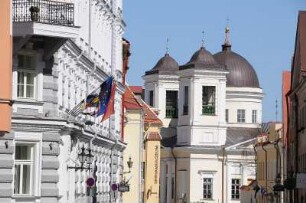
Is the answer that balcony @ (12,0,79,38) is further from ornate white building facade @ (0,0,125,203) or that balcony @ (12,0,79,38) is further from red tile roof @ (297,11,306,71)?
red tile roof @ (297,11,306,71)

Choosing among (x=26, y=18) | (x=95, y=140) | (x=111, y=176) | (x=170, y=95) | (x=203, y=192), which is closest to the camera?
(x=26, y=18)

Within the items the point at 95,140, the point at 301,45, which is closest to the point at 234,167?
the point at 301,45

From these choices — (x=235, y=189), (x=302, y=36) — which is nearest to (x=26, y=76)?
(x=302, y=36)

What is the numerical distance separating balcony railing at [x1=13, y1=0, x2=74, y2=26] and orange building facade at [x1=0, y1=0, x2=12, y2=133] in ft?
22.5

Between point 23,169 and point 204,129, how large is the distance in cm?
8834

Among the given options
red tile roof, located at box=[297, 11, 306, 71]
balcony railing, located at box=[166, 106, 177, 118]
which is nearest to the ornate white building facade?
red tile roof, located at box=[297, 11, 306, 71]

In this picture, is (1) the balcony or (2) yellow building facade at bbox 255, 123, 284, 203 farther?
(2) yellow building facade at bbox 255, 123, 284, 203

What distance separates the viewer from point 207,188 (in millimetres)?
122188

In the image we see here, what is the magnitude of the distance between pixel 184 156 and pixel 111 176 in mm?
66927

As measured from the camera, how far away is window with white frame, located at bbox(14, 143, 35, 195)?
1409 inches

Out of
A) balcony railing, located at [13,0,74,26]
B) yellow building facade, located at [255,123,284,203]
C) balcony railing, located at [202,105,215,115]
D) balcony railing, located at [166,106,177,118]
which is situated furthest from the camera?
balcony railing, located at [166,106,177,118]

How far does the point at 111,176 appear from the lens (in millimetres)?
56438

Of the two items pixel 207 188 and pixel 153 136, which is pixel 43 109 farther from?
pixel 207 188

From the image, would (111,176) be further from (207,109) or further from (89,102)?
(207,109)
